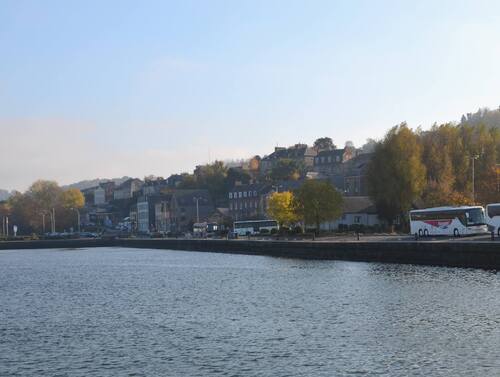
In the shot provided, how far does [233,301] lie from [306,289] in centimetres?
759

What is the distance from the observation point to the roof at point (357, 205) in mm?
127656

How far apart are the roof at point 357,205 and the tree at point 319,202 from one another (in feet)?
36.9

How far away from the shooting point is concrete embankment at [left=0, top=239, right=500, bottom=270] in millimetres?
64312

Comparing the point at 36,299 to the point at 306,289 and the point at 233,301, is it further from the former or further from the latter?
the point at 306,289

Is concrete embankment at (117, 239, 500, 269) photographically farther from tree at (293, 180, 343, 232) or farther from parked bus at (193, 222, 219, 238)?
parked bus at (193, 222, 219, 238)

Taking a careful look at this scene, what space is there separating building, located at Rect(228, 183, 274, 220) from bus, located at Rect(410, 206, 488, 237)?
92928 millimetres

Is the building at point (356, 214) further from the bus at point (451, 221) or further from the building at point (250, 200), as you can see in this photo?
the building at point (250, 200)

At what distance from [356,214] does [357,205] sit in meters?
2.97

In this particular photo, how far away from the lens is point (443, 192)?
10462 cm

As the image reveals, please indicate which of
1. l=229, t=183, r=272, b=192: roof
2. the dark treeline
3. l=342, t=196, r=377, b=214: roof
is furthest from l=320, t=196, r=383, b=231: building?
l=229, t=183, r=272, b=192: roof

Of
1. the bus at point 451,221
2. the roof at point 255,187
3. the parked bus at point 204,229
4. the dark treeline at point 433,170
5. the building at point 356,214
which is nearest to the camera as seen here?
the bus at point 451,221

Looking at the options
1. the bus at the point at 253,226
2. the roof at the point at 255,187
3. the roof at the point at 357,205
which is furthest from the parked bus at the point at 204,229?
the roof at the point at 357,205

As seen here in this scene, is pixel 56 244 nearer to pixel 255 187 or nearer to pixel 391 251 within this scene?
pixel 255 187

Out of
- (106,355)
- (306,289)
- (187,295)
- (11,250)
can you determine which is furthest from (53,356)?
(11,250)
